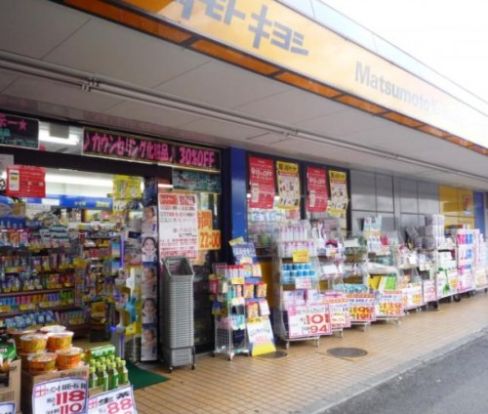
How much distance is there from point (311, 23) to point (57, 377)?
3.77 metres

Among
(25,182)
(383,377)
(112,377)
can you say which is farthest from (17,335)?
(383,377)

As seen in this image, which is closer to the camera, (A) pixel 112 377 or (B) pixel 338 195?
(A) pixel 112 377

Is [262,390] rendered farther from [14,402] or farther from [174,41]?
[174,41]

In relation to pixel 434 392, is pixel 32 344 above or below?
above

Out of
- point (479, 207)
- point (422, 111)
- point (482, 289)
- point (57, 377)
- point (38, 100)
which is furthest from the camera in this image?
point (479, 207)

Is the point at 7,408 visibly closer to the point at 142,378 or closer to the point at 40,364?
the point at 40,364

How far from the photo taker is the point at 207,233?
23.4 feet

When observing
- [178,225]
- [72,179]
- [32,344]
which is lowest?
[32,344]

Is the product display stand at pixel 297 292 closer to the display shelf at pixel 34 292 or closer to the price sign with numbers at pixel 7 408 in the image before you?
the display shelf at pixel 34 292

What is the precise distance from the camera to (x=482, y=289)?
13.5m

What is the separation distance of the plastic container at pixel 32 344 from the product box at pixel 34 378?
18 centimetres

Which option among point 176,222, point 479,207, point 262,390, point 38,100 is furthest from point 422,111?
point 479,207

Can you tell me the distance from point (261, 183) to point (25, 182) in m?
3.75

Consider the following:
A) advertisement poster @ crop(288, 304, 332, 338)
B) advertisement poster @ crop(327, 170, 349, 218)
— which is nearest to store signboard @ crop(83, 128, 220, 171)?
advertisement poster @ crop(288, 304, 332, 338)
